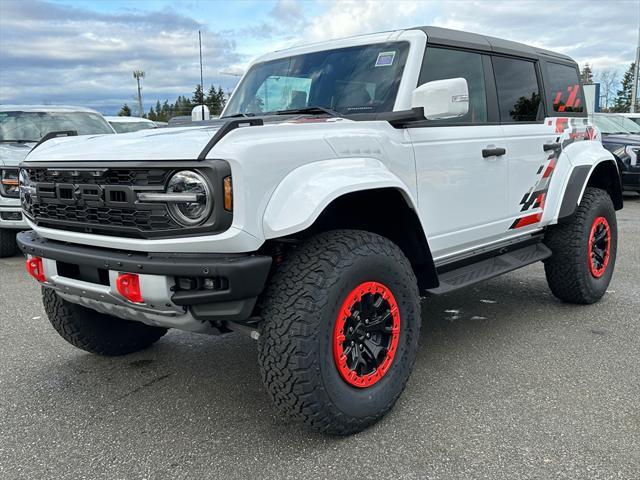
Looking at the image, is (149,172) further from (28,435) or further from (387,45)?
(387,45)

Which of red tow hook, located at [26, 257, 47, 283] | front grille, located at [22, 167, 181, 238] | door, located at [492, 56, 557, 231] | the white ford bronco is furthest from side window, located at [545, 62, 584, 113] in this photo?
red tow hook, located at [26, 257, 47, 283]

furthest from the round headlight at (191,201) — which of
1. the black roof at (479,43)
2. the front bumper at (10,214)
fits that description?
the front bumper at (10,214)

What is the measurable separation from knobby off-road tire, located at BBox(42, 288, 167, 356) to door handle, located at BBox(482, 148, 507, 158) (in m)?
2.34

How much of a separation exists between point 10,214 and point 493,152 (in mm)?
5471

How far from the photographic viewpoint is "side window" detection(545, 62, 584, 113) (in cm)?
455

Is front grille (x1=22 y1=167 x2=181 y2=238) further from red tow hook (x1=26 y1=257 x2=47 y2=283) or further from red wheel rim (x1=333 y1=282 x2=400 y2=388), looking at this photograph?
red wheel rim (x1=333 y1=282 x2=400 y2=388)

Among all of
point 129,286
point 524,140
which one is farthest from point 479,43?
point 129,286

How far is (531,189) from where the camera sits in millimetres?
4094

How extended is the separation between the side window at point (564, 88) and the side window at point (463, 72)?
960 millimetres

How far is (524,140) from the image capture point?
4.00 meters

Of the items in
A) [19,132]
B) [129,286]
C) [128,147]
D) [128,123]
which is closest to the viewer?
[129,286]

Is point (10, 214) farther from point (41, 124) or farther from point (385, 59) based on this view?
point (385, 59)

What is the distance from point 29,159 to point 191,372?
1486 millimetres

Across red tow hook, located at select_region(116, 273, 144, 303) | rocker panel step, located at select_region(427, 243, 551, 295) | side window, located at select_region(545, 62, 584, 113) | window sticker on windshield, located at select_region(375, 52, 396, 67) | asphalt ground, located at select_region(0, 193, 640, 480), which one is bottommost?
asphalt ground, located at select_region(0, 193, 640, 480)
